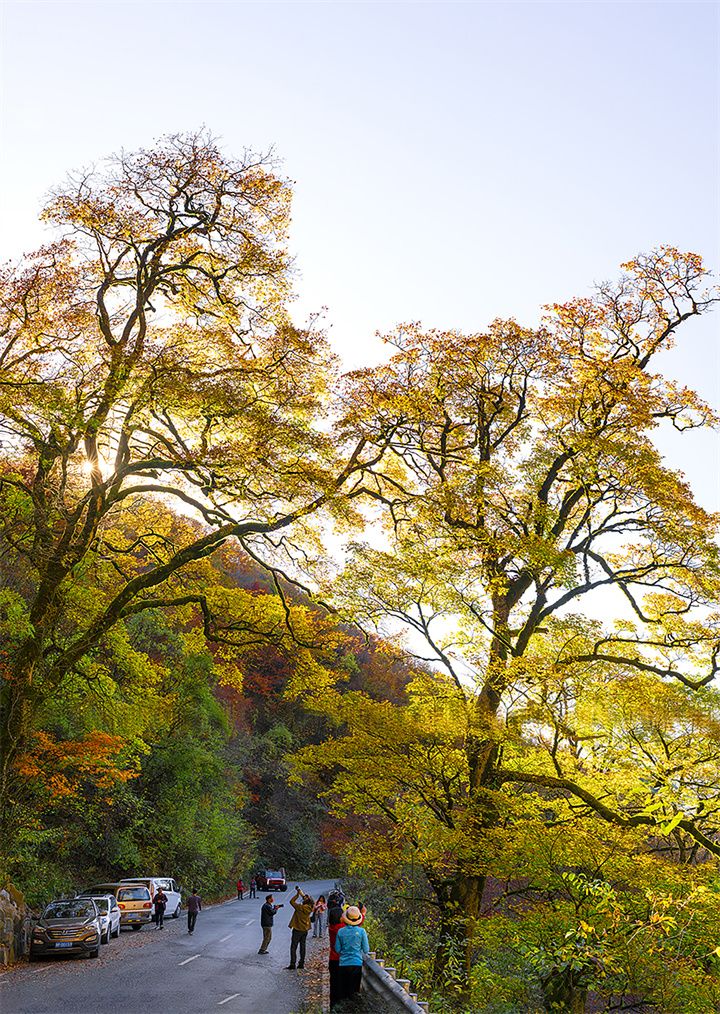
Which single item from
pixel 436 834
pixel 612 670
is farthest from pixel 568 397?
pixel 436 834

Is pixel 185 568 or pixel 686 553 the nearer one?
pixel 686 553

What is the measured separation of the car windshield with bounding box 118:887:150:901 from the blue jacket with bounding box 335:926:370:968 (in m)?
21.0

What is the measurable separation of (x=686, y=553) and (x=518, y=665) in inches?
187

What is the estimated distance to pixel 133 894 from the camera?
31.2m

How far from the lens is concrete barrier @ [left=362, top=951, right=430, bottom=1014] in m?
10.8

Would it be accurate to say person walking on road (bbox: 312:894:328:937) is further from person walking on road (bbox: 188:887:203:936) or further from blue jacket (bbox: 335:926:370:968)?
blue jacket (bbox: 335:926:370:968)

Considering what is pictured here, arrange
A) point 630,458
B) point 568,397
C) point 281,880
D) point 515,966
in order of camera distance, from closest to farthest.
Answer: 1. point 515,966
2. point 630,458
3. point 568,397
4. point 281,880

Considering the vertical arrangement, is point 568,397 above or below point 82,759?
above

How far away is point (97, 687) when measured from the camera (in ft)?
66.6

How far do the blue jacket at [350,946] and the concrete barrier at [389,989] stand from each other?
41cm

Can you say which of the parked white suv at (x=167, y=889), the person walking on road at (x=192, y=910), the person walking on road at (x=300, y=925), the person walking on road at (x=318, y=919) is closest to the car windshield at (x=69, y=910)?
the person walking on road at (x=192, y=910)

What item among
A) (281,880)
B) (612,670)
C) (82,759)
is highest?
(612,670)

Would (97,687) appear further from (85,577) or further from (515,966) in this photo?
(515,966)

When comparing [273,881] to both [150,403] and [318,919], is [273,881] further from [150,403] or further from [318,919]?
[150,403]
